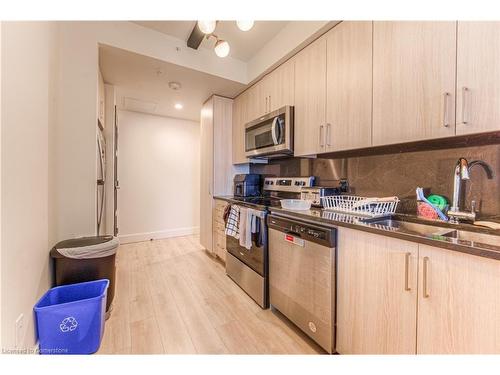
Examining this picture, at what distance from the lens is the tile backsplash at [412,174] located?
117cm

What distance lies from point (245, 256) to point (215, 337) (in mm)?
741

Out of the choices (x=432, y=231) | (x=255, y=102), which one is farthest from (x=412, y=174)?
(x=255, y=102)

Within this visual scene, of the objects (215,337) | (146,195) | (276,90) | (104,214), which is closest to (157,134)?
(146,195)

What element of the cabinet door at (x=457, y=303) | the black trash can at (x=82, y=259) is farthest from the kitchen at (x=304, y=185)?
the black trash can at (x=82, y=259)

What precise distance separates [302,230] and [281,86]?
1.57m

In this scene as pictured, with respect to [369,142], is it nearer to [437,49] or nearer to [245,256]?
[437,49]

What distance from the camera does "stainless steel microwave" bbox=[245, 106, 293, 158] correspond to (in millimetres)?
2084

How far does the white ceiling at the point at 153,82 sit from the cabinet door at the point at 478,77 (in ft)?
6.99

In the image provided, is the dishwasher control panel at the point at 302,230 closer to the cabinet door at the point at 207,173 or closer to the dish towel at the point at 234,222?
the dish towel at the point at 234,222

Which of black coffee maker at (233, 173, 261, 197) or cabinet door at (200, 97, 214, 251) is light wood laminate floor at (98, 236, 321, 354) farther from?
black coffee maker at (233, 173, 261, 197)

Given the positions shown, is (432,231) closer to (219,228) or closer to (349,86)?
(349,86)

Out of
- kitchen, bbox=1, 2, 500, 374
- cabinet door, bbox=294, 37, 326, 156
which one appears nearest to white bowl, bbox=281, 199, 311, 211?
kitchen, bbox=1, 2, 500, 374
